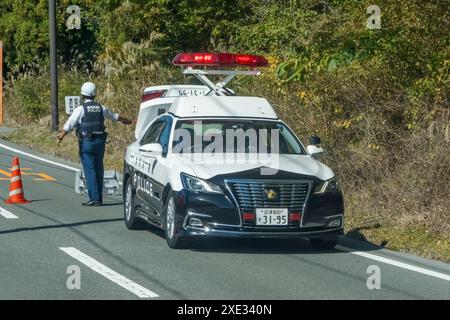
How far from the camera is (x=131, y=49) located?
2928cm

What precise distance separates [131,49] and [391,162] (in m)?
14.0

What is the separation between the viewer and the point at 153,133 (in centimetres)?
1498

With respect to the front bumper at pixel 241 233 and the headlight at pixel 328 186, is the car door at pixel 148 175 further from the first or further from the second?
the headlight at pixel 328 186

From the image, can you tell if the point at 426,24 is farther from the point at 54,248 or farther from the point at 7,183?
the point at 7,183

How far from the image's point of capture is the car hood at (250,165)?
1279cm

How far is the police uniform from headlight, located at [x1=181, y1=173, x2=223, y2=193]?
4.69 meters

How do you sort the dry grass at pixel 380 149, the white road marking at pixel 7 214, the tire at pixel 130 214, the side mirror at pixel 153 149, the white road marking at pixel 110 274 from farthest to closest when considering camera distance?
the white road marking at pixel 7 214
the tire at pixel 130 214
the dry grass at pixel 380 149
the side mirror at pixel 153 149
the white road marking at pixel 110 274

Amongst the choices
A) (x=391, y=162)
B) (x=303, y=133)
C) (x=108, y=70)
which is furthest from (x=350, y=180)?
(x=108, y=70)

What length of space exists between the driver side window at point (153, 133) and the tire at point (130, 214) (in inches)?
23.4

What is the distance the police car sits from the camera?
41.3 feet

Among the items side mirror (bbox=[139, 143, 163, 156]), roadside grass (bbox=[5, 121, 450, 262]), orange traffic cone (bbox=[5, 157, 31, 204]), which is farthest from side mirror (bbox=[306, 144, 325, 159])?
orange traffic cone (bbox=[5, 157, 31, 204])

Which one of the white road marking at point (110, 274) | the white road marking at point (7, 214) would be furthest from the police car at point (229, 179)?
the white road marking at point (7, 214)

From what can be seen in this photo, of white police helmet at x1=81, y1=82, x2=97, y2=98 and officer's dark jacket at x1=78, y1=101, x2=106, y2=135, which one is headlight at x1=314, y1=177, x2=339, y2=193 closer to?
officer's dark jacket at x1=78, y1=101, x2=106, y2=135

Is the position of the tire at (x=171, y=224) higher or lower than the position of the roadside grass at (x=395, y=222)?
higher
